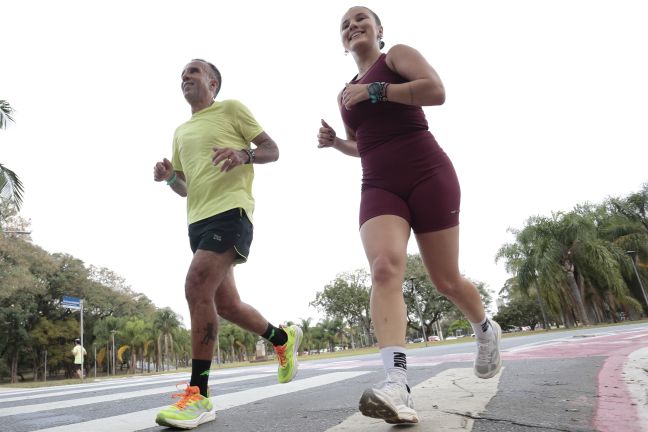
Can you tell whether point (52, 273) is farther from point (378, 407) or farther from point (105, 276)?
point (378, 407)

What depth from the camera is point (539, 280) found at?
101 ft

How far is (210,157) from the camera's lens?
292cm

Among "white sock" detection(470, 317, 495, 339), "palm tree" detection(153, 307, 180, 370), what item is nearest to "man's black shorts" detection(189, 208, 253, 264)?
"white sock" detection(470, 317, 495, 339)

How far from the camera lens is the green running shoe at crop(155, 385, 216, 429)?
2.09m

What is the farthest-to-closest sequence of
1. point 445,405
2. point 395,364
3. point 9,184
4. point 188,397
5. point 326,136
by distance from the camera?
point 9,184 → point 326,136 → point 188,397 → point 445,405 → point 395,364

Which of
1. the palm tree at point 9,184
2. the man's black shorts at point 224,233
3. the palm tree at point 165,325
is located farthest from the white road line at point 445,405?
the palm tree at point 165,325

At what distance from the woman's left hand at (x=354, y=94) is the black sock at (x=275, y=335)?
1.70 meters

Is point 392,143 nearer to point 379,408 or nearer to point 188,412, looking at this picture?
point 379,408

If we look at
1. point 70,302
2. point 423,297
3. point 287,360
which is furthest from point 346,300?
point 287,360

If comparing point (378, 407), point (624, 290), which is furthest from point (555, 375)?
point (624, 290)

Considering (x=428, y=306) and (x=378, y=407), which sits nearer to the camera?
(x=378, y=407)

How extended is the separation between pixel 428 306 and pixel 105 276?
37248mm

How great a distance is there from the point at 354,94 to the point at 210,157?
3.68 feet

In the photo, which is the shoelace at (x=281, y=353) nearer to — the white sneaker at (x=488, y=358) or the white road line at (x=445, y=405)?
the white road line at (x=445, y=405)
